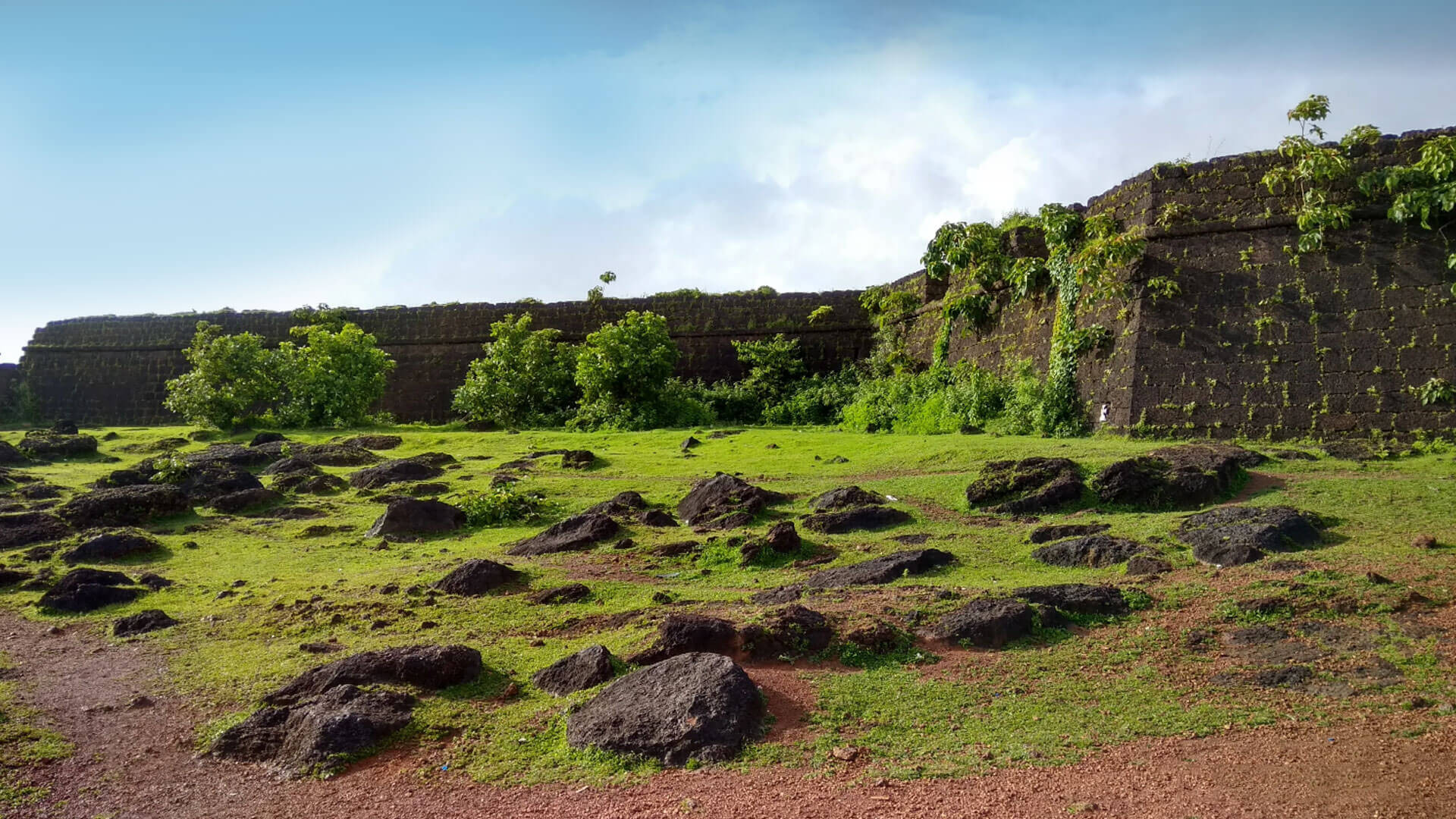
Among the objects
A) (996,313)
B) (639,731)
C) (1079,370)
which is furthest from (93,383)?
(639,731)

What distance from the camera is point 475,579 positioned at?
9352mm

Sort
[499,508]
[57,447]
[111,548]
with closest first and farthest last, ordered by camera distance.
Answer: [111,548]
[499,508]
[57,447]

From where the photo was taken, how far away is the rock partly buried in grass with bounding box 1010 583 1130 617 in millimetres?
7586

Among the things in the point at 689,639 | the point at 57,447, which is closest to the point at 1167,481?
the point at 689,639

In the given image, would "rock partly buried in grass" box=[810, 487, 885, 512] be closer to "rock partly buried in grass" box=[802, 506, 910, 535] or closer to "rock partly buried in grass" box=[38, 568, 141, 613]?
"rock partly buried in grass" box=[802, 506, 910, 535]

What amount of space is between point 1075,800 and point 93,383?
33236 mm

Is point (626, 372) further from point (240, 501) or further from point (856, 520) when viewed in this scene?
point (856, 520)

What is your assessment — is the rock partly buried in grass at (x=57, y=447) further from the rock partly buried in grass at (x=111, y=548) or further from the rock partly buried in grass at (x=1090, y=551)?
the rock partly buried in grass at (x=1090, y=551)

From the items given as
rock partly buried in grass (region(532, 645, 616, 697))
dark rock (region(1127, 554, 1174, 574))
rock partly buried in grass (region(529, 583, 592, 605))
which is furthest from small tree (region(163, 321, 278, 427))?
dark rock (region(1127, 554, 1174, 574))

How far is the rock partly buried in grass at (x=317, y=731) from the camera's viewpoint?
6024 millimetres

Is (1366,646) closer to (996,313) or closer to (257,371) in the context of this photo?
(996,313)

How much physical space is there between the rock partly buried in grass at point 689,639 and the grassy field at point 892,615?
230mm

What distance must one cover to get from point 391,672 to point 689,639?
2.03m

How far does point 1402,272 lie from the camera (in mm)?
13859
